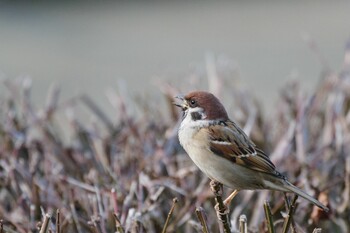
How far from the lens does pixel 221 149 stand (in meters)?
2.53

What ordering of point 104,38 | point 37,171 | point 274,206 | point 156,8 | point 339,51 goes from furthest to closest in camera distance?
point 156,8 < point 104,38 < point 339,51 < point 37,171 < point 274,206

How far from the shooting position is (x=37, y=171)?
301 centimetres

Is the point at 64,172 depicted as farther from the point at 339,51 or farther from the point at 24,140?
the point at 339,51

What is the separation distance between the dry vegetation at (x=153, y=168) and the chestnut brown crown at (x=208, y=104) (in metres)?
0.24

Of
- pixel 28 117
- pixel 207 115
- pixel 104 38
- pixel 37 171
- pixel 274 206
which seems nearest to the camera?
pixel 207 115

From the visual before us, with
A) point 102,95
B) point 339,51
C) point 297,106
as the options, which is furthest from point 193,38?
point 297,106

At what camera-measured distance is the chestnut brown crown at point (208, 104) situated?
244 cm

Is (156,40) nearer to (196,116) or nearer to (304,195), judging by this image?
(196,116)

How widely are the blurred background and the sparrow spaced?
15.0ft

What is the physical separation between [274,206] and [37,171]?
763 millimetres

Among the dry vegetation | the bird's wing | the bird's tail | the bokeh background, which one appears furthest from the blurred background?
the bird's tail

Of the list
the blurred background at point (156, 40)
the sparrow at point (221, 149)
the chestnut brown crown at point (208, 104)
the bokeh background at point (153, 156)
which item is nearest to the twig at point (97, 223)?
the bokeh background at point (153, 156)

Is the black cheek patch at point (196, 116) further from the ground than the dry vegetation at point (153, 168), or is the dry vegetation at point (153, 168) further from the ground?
the black cheek patch at point (196, 116)

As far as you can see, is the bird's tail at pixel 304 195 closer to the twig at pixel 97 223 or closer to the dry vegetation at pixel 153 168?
the dry vegetation at pixel 153 168
